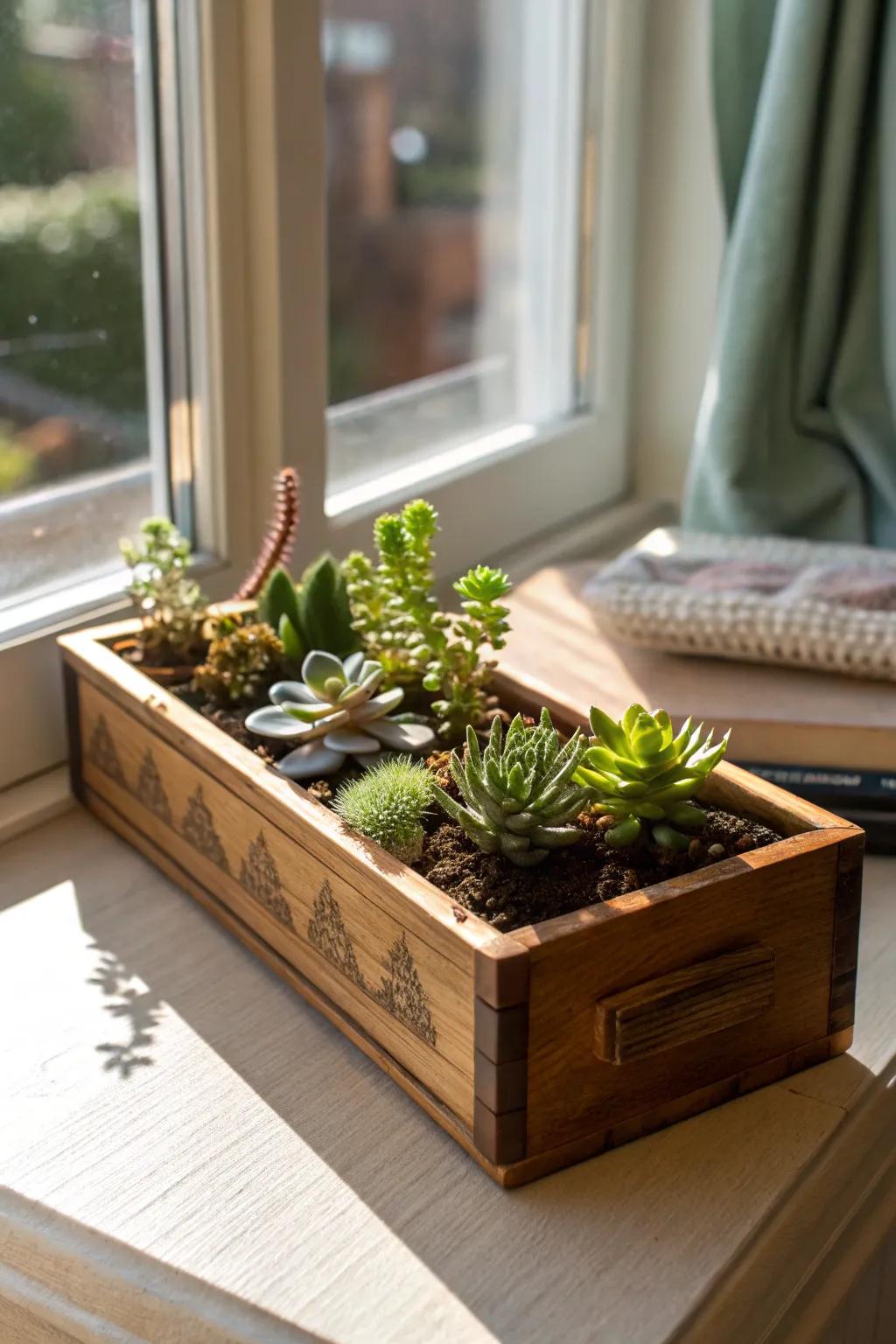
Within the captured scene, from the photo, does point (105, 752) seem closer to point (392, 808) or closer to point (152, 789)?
point (152, 789)

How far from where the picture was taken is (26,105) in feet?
2.82

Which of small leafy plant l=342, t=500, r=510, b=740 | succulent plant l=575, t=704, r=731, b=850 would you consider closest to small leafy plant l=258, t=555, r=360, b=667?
small leafy plant l=342, t=500, r=510, b=740

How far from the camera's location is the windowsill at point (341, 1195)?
21.5 inches

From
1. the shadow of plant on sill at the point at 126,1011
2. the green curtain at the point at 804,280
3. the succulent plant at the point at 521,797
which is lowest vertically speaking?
the shadow of plant on sill at the point at 126,1011

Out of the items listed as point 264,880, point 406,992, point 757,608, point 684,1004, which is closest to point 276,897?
point 264,880

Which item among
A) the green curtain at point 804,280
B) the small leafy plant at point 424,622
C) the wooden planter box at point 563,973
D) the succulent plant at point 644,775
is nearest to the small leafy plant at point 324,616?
the small leafy plant at point 424,622

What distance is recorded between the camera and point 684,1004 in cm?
60

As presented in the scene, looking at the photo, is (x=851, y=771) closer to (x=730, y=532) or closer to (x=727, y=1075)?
(x=727, y=1075)

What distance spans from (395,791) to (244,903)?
143 millimetres

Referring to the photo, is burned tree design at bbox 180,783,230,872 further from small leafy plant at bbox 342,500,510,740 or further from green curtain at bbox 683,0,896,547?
green curtain at bbox 683,0,896,547

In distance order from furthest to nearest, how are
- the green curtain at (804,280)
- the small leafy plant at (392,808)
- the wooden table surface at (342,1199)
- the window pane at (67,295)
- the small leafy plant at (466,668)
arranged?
1. the green curtain at (804,280)
2. the window pane at (67,295)
3. the small leafy plant at (466,668)
4. the small leafy plant at (392,808)
5. the wooden table surface at (342,1199)

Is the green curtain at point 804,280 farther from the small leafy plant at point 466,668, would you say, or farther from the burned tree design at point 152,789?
the burned tree design at point 152,789

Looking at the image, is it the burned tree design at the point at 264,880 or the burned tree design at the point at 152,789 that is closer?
the burned tree design at the point at 264,880

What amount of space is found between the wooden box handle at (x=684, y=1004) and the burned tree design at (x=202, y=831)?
0.26m
